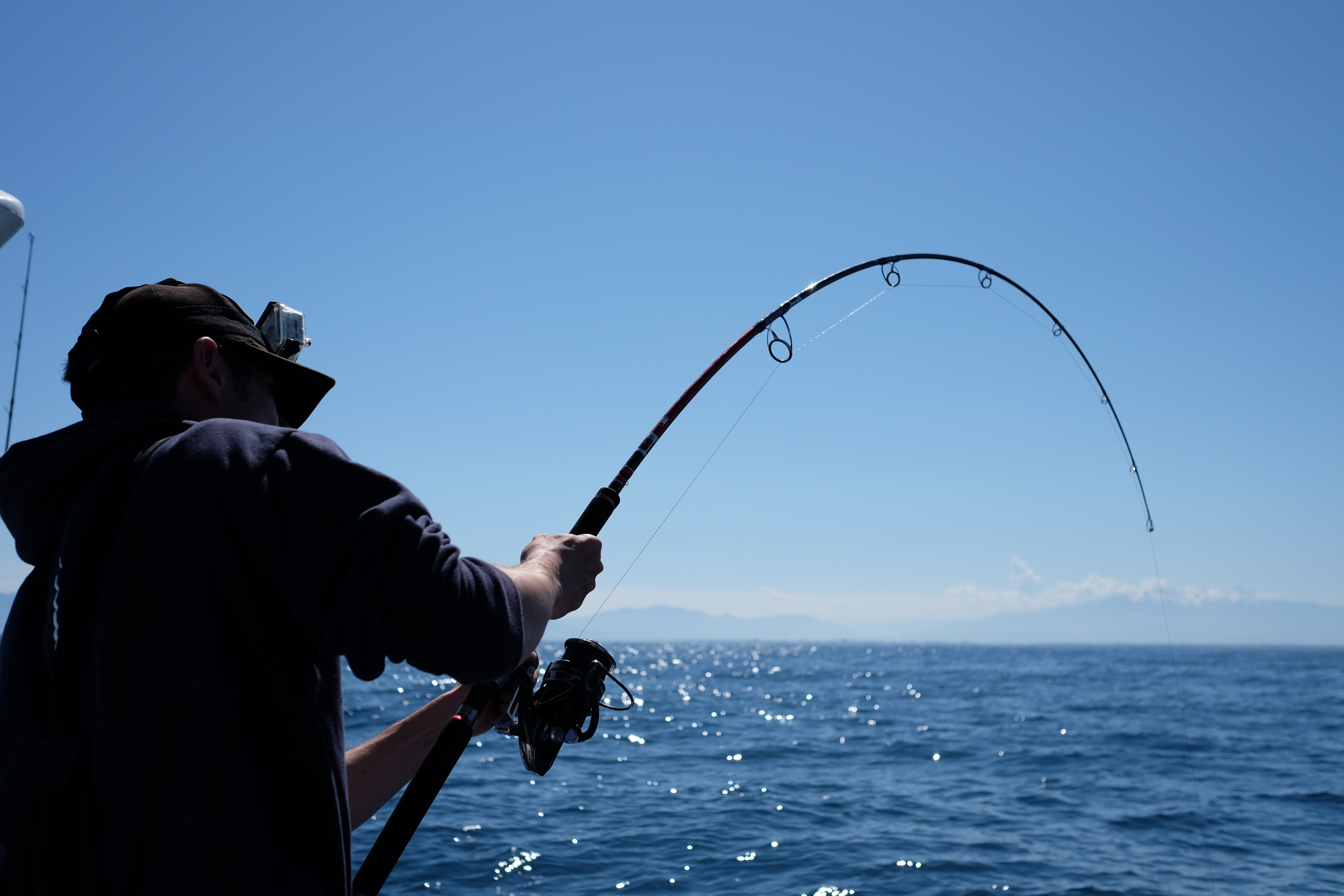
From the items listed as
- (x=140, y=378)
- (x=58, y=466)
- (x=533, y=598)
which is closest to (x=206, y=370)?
(x=140, y=378)

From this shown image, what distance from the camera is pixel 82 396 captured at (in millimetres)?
1406

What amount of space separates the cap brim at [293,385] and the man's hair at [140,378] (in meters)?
0.07

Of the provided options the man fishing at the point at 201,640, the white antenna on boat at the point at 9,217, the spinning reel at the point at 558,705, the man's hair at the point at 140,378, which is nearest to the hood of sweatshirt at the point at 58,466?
the man fishing at the point at 201,640

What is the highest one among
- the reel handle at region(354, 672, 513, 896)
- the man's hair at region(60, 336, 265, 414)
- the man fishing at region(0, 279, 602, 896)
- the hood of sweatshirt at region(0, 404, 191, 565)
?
the man's hair at region(60, 336, 265, 414)

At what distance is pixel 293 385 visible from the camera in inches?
61.2

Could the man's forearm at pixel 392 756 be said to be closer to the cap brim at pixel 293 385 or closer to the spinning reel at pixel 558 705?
the spinning reel at pixel 558 705

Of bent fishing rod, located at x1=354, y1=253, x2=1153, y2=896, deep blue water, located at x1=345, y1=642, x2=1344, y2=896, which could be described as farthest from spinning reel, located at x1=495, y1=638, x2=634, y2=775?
deep blue water, located at x1=345, y1=642, x2=1344, y2=896

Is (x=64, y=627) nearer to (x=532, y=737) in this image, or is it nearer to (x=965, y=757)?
(x=532, y=737)

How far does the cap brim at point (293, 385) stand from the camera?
1457mm

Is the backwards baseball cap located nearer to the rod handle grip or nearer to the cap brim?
the cap brim

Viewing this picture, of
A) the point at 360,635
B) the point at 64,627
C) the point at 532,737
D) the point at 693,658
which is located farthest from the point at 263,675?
the point at 693,658

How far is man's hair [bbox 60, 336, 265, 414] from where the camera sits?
137cm

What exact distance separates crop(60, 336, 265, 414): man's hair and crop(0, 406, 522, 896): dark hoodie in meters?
0.15

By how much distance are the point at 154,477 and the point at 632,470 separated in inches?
69.6
